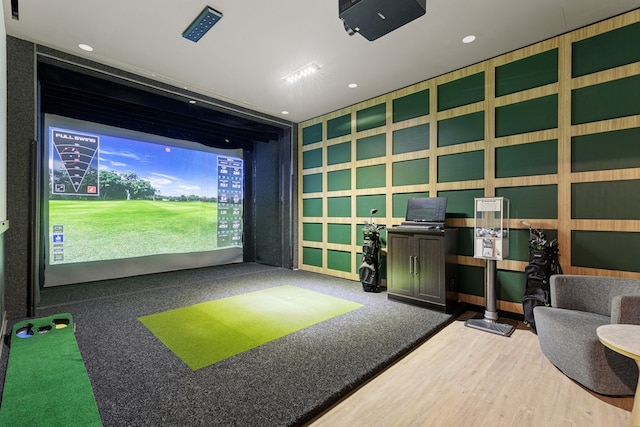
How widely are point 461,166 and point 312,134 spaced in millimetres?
3300

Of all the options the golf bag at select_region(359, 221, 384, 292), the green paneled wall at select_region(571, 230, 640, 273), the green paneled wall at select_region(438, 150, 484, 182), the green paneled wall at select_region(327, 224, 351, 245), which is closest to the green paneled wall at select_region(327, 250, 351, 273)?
the green paneled wall at select_region(327, 224, 351, 245)

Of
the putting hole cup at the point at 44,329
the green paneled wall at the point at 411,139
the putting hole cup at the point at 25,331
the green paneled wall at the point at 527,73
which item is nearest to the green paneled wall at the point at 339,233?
the green paneled wall at the point at 411,139

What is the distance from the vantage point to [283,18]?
2.95 metres

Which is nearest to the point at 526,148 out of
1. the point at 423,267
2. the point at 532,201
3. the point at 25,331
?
the point at 532,201

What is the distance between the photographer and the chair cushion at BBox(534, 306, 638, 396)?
78.1 inches

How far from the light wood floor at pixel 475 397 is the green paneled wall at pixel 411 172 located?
2.53 metres

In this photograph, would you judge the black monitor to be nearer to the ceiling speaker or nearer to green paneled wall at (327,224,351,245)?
green paneled wall at (327,224,351,245)

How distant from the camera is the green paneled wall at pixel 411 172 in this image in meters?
4.35

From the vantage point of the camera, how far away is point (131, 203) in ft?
18.3

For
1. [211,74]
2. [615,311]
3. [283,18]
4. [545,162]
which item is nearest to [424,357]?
[615,311]

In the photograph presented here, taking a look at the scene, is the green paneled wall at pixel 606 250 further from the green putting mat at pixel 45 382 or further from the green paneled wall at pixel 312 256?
the green putting mat at pixel 45 382

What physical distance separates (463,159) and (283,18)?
2890 mm

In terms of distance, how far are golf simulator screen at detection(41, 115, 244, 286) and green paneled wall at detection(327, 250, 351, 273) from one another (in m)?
2.72

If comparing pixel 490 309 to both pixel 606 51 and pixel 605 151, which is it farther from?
pixel 606 51
